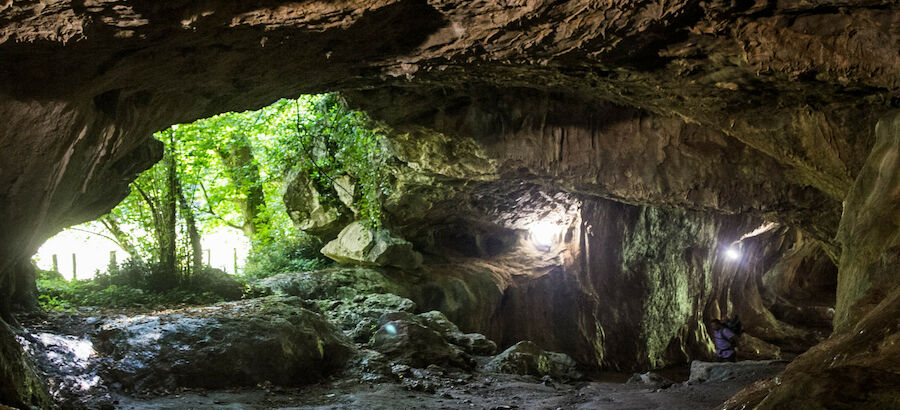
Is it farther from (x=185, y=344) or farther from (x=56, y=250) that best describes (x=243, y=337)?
(x=56, y=250)

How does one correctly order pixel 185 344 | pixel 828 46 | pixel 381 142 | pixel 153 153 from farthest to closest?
1. pixel 381 142
2. pixel 153 153
3. pixel 185 344
4. pixel 828 46

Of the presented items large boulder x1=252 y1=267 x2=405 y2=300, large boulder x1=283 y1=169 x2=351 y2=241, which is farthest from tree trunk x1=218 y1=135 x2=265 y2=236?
large boulder x1=252 y1=267 x2=405 y2=300

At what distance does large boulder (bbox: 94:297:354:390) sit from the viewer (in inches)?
280

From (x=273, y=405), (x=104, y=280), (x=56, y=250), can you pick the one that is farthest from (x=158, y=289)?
(x=56, y=250)

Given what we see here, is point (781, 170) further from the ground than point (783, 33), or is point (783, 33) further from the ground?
point (783, 33)

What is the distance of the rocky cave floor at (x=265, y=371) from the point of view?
263 inches

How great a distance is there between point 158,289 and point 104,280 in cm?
96

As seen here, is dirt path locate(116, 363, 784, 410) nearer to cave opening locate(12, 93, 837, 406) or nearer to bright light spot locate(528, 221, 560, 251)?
cave opening locate(12, 93, 837, 406)

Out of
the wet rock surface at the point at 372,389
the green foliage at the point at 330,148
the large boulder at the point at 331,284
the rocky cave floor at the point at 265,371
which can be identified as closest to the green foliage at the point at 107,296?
the rocky cave floor at the point at 265,371

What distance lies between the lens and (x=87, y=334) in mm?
7605

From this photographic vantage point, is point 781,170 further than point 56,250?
No

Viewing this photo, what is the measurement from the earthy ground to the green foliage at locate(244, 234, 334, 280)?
7.14 metres

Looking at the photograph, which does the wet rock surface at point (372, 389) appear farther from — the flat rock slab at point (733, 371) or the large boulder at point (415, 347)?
the large boulder at point (415, 347)

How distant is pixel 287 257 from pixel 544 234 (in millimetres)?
7762
